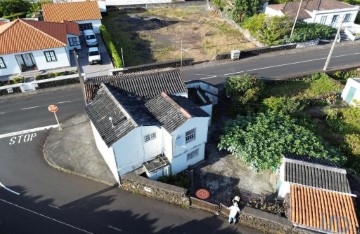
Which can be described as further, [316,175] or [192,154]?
[192,154]

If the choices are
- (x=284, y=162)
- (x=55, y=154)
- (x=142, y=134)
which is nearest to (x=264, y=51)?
(x=284, y=162)

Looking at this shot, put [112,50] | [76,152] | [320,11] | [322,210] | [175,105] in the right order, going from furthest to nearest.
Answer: [320,11] < [112,50] < [76,152] < [175,105] < [322,210]

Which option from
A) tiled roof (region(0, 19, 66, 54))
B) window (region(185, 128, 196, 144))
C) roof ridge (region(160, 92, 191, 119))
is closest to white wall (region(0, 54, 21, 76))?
tiled roof (region(0, 19, 66, 54))

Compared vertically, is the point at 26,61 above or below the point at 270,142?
below

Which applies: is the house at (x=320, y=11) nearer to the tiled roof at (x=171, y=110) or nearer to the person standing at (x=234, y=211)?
the tiled roof at (x=171, y=110)

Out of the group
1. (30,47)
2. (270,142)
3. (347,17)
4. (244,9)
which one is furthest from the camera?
(347,17)

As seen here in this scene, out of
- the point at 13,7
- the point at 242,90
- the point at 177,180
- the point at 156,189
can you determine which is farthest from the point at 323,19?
the point at 13,7

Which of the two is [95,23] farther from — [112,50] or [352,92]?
[352,92]
